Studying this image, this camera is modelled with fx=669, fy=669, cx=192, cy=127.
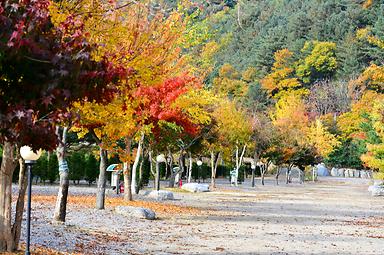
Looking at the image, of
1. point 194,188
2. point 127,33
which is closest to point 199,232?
point 127,33

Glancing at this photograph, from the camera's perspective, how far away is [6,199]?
11.0m

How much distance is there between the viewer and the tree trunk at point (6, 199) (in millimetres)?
10680

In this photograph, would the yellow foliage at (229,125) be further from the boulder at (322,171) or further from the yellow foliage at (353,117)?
the boulder at (322,171)

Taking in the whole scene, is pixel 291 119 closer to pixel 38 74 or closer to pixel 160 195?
pixel 160 195

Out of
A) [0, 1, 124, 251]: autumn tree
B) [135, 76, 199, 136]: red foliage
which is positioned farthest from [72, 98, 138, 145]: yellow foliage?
[0, 1, 124, 251]: autumn tree

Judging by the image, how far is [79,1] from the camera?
36.2 ft

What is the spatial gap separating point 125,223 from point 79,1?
8528mm

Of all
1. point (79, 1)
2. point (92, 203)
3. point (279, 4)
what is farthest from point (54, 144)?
point (279, 4)

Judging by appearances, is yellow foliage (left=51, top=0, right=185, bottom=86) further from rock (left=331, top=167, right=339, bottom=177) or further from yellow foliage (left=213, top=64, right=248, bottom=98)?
yellow foliage (left=213, top=64, right=248, bottom=98)

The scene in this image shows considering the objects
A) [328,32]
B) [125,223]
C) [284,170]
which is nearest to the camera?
[125,223]

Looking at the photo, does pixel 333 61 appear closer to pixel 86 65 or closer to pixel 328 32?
pixel 328 32

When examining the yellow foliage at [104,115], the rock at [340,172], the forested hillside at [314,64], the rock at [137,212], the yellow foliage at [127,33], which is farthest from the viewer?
the forested hillside at [314,64]

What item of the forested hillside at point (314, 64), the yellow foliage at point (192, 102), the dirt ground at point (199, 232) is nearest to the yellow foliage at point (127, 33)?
the dirt ground at point (199, 232)

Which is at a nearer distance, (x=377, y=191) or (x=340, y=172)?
(x=377, y=191)
